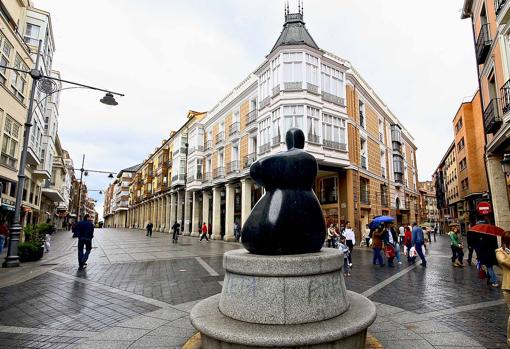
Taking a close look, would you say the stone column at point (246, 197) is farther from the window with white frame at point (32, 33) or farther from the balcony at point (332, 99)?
the window with white frame at point (32, 33)

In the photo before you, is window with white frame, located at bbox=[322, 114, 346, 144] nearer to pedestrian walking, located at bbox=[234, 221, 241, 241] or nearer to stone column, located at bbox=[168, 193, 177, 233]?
pedestrian walking, located at bbox=[234, 221, 241, 241]

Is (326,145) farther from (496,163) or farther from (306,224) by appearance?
(306,224)

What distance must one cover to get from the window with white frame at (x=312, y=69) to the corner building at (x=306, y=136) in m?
0.07

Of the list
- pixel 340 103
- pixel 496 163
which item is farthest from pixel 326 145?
pixel 496 163

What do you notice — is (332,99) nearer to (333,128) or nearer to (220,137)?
Answer: (333,128)

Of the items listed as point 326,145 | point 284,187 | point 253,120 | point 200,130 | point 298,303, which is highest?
point 200,130

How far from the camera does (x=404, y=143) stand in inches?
1531

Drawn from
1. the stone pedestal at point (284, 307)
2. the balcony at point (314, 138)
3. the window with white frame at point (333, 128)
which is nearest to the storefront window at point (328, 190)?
the window with white frame at point (333, 128)

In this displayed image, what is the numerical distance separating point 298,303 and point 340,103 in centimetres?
2059

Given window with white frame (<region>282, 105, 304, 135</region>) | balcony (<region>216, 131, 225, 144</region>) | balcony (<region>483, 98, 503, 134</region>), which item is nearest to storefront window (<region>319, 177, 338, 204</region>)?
window with white frame (<region>282, 105, 304, 135</region>)

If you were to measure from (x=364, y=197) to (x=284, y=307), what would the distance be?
73.3 feet

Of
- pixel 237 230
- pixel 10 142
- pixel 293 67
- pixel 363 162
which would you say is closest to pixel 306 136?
pixel 293 67

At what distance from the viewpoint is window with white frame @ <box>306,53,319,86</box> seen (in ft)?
66.3

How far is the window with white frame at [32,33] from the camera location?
21.3 m
